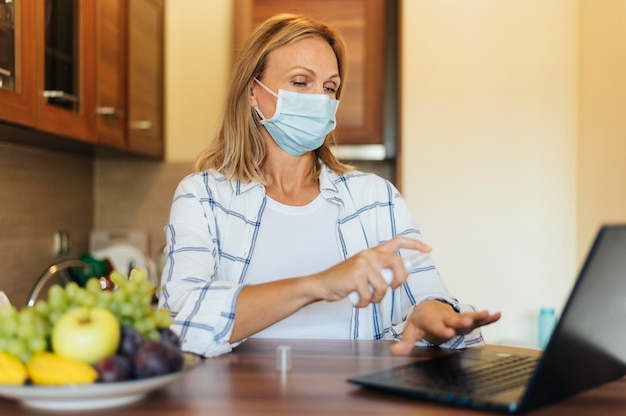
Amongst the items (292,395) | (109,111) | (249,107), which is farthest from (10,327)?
(109,111)

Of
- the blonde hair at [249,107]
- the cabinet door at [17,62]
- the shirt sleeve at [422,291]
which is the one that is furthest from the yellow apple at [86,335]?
the cabinet door at [17,62]

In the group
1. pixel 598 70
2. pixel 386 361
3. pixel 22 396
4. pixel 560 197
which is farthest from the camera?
pixel 560 197

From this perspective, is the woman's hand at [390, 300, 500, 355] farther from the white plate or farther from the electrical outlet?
the electrical outlet

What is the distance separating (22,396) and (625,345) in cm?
77

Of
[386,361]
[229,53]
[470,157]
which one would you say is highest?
[229,53]

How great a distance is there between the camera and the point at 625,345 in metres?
0.98

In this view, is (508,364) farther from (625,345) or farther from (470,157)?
(470,157)

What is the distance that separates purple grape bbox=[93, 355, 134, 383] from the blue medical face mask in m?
0.94

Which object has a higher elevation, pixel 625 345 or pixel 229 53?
pixel 229 53

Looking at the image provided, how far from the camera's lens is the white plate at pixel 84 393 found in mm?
773

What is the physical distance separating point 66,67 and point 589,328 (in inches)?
67.0

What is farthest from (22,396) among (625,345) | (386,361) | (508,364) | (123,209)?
(123,209)

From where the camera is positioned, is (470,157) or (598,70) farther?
(470,157)

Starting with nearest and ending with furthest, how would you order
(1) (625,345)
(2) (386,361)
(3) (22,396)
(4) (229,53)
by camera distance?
1. (3) (22,396)
2. (1) (625,345)
3. (2) (386,361)
4. (4) (229,53)
